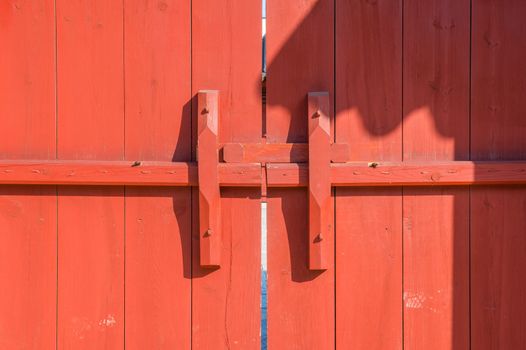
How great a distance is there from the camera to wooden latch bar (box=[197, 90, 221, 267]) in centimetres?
170

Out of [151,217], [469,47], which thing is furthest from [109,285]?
[469,47]

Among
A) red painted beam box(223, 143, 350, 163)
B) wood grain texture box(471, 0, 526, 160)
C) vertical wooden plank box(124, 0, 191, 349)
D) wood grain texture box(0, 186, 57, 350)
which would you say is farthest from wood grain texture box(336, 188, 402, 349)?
wood grain texture box(0, 186, 57, 350)

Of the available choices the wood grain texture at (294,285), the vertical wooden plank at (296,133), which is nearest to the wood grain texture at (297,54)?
the vertical wooden plank at (296,133)

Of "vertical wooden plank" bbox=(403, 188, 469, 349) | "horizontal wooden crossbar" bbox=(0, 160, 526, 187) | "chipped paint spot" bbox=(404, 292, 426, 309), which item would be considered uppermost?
"horizontal wooden crossbar" bbox=(0, 160, 526, 187)

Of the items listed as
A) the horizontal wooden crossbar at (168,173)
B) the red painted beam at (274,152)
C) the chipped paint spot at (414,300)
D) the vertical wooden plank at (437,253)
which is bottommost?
the chipped paint spot at (414,300)

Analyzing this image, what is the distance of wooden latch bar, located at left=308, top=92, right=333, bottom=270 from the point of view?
170cm

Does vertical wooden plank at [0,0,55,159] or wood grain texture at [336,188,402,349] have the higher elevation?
vertical wooden plank at [0,0,55,159]

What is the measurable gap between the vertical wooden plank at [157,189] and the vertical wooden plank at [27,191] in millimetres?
271

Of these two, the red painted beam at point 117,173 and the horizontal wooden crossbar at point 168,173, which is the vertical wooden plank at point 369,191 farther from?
the red painted beam at point 117,173

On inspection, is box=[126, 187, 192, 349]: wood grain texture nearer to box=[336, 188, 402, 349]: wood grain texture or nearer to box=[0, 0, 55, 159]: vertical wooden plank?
box=[0, 0, 55, 159]: vertical wooden plank

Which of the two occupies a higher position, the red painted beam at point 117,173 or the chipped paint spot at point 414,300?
the red painted beam at point 117,173

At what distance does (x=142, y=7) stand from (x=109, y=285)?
97cm

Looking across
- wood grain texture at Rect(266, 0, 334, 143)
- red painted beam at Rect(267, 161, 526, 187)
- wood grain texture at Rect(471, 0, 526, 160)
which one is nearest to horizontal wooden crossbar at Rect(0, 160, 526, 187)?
red painted beam at Rect(267, 161, 526, 187)

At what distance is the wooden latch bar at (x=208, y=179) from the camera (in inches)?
67.0
